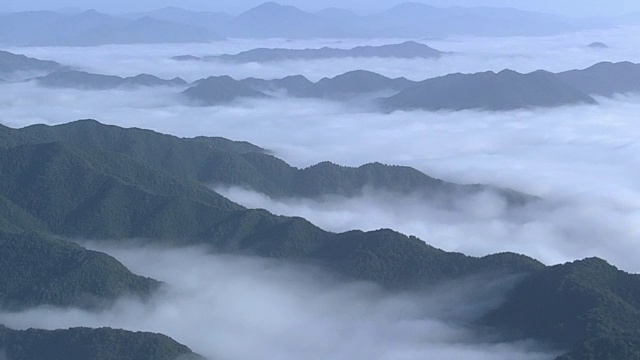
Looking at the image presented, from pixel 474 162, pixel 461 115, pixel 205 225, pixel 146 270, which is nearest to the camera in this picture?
pixel 146 270

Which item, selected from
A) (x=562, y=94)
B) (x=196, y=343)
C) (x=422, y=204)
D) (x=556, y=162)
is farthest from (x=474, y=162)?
(x=196, y=343)

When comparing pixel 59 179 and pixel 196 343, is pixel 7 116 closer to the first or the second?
pixel 59 179

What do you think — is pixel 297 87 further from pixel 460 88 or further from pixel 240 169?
pixel 240 169

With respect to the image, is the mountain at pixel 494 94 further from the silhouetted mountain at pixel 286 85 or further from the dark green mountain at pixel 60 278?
the dark green mountain at pixel 60 278

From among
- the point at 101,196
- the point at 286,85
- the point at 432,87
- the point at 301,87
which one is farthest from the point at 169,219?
the point at 286,85

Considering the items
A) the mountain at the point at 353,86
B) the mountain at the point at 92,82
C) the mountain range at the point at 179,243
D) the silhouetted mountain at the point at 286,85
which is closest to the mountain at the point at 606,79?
the mountain at the point at 353,86

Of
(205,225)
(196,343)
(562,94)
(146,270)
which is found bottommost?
(196,343)

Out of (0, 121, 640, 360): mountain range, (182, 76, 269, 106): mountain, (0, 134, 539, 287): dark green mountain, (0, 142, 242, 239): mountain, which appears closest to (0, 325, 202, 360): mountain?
(0, 121, 640, 360): mountain range
